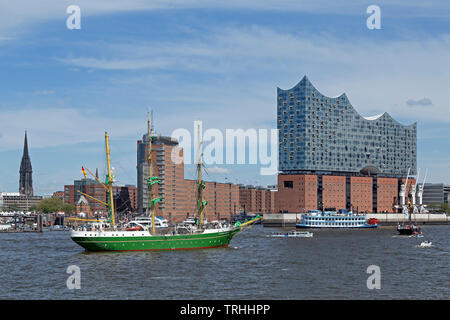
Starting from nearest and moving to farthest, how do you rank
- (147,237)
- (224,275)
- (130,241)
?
(224,275) < (130,241) < (147,237)

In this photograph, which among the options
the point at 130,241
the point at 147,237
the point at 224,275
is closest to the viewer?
the point at 224,275

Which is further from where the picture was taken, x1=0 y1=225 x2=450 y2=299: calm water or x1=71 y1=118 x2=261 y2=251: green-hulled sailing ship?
x1=71 y1=118 x2=261 y2=251: green-hulled sailing ship

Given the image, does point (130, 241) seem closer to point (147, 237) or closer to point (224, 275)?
point (147, 237)

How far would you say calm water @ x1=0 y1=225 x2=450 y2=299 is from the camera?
46500 millimetres

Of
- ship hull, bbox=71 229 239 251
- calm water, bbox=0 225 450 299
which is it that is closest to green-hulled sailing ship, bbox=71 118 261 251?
ship hull, bbox=71 229 239 251

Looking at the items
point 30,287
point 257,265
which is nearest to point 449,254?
point 257,265

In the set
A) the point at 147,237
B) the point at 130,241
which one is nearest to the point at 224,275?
the point at 147,237

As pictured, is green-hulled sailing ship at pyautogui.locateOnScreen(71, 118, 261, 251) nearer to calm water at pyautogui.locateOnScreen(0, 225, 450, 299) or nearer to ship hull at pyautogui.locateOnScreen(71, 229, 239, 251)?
ship hull at pyautogui.locateOnScreen(71, 229, 239, 251)

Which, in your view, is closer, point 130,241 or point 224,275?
point 224,275

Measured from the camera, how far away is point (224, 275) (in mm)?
58625

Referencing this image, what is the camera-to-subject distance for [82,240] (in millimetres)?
86312

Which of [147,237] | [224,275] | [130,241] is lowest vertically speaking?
[224,275]

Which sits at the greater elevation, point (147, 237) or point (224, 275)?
point (147, 237)
